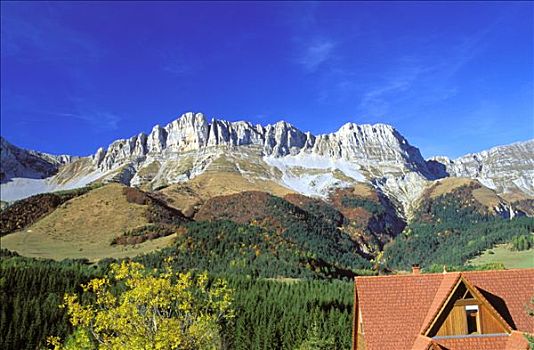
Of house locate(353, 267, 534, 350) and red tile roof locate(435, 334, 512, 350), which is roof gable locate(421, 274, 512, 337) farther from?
red tile roof locate(435, 334, 512, 350)

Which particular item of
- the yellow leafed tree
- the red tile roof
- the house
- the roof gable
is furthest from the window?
the yellow leafed tree

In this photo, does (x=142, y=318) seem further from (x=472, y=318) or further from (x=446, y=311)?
(x=472, y=318)

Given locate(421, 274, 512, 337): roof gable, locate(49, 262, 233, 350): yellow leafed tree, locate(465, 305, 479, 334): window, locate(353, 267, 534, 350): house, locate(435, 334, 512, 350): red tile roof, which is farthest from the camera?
locate(465, 305, 479, 334): window

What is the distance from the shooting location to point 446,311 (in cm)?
2972

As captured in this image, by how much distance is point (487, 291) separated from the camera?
3183 cm

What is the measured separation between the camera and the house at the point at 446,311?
96.1 feet

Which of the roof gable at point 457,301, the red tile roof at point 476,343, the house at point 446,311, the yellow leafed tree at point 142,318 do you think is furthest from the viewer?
the roof gable at point 457,301

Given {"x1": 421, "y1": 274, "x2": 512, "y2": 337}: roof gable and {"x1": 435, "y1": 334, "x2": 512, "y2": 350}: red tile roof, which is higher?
{"x1": 421, "y1": 274, "x2": 512, "y2": 337}: roof gable

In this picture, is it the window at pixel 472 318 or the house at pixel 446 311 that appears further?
the window at pixel 472 318

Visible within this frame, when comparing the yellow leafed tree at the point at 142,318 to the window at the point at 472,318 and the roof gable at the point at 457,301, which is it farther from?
the window at the point at 472,318

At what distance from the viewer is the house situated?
29.3m

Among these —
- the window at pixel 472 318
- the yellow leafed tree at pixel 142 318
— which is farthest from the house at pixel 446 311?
the yellow leafed tree at pixel 142 318

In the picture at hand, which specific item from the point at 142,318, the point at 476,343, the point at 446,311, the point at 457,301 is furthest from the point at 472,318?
the point at 142,318

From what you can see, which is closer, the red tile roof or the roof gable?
the red tile roof
